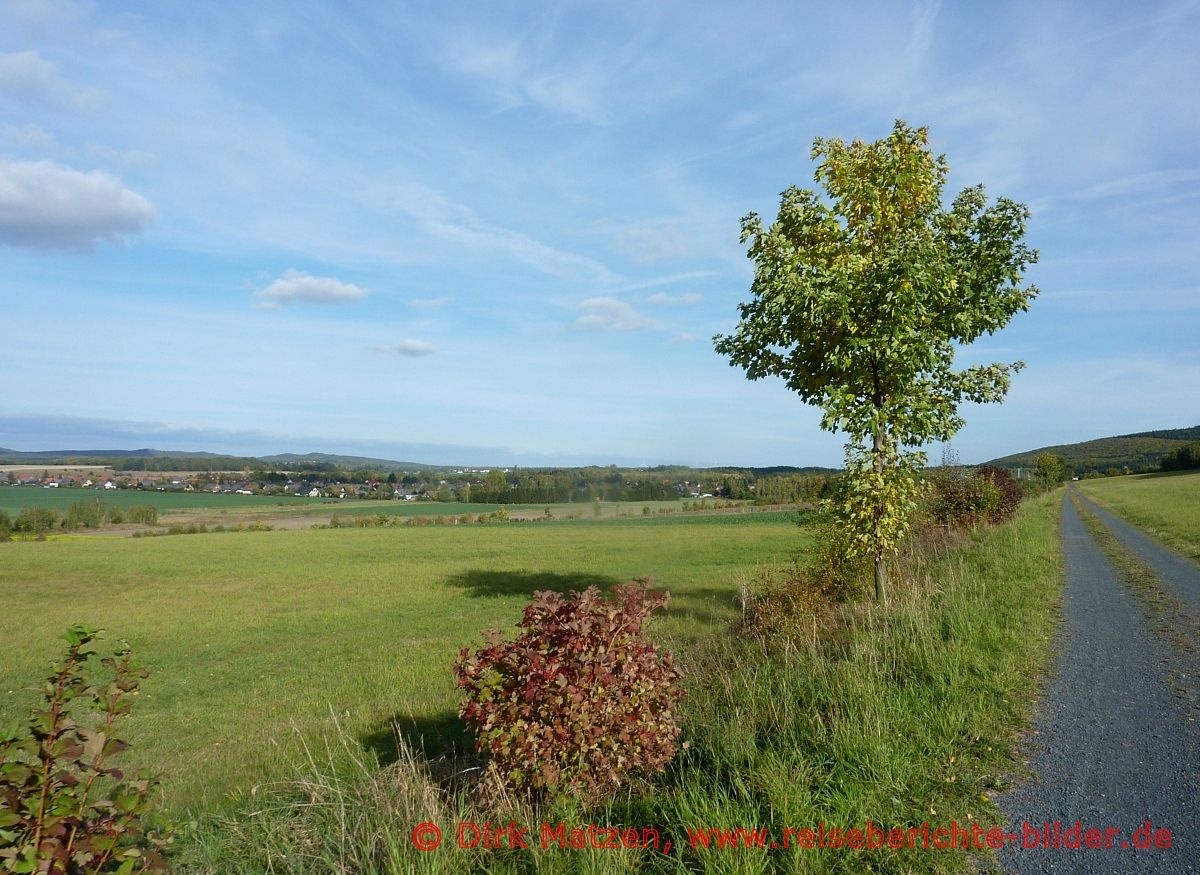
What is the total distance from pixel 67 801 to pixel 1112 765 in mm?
6233

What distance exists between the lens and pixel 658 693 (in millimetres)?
5203

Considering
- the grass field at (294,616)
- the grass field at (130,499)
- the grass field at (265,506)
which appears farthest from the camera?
the grass field at (130,499)

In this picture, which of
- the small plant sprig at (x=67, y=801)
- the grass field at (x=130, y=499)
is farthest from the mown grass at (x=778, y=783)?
the grass field at (x=130, y=499)

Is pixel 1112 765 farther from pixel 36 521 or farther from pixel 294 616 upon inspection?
pixel 36 521

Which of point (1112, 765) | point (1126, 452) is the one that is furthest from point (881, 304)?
point (1126, 452)

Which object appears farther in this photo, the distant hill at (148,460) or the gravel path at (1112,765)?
the distant hill at (148,460)

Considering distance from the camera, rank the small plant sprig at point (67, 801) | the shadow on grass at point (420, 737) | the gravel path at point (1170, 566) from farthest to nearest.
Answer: the gravel path at point (1170, 566) < the shadow on grass at point (420, 737) < the small plant sprig at point (67, 801)

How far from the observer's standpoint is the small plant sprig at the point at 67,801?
3.32 m

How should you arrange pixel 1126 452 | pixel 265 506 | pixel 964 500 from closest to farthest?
pixel 964 500, pixel 265 506, pixel 1126 452

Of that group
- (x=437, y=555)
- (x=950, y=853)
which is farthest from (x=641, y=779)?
(x=437, y=555)

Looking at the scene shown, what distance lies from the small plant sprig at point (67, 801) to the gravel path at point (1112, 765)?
4.54 m

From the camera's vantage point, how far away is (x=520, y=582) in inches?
1135

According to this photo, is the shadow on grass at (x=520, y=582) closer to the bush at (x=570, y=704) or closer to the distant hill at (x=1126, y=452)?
the bush at (x=570, y=704)

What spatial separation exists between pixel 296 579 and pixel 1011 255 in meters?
32.7
